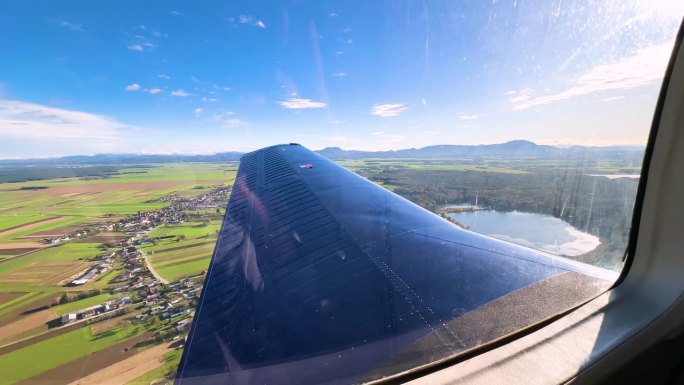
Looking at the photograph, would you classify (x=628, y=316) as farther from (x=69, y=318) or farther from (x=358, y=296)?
(x=69, y=318)

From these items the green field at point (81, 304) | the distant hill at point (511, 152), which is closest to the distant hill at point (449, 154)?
the distant hill at point (511, 152)

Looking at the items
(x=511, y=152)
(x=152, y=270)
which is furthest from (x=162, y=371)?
(x=511, y=152)

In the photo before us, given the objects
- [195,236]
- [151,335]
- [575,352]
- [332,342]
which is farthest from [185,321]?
[195,236]

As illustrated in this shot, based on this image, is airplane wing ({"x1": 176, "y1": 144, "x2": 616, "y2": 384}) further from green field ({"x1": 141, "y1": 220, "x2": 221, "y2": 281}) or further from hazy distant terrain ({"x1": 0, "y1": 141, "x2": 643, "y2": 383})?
green field ({"x1": 141, "y1": 220, "x2": 221, "y2": 281})

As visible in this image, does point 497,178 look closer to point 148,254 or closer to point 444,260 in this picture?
point 444,260

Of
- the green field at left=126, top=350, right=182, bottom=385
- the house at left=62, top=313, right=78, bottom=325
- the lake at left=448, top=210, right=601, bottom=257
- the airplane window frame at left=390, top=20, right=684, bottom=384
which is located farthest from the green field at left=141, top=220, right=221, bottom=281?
the lake at left=448, top=210, right=601, bottom=257

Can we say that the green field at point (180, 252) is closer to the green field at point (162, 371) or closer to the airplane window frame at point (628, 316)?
the green field at point (162, 371)
